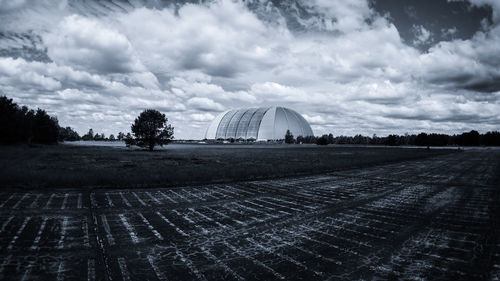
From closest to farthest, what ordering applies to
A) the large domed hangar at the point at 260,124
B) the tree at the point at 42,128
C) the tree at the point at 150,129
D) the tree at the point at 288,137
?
the tree at the point at 150,129 → the tree at the point at 42,128 → the tree at the point at 288,137 → the large domed hangar at the point at 260,124

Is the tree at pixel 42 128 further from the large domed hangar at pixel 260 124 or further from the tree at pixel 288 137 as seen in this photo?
the tree at pixel 288 137

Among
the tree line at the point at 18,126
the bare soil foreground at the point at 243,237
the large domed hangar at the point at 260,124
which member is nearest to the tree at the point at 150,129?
the tree line at the point at 18,126

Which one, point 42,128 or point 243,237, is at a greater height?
point 42,128

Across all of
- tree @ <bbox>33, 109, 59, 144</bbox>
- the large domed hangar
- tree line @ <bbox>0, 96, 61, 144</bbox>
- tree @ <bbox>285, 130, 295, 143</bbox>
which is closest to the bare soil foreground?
tree line @ <bbox>0, 96, 61, 144</bbox>

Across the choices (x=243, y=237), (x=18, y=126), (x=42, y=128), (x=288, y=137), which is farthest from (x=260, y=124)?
(x=243, y=237)

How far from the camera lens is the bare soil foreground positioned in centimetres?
413

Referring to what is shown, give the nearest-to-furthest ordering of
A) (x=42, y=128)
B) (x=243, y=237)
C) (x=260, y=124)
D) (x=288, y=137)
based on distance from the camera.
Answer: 1. (x=243, y=237)
2. (x=42, y=128)
3. (x=288, y=137)
4. (x=260, y=124)

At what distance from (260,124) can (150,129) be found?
270ft

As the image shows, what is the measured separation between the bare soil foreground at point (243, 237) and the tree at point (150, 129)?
120 feet

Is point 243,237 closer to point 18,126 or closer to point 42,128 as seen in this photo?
point 18,126

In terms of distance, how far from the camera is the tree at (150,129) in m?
44.8

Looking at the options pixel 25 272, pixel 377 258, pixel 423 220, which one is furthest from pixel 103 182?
pixel 423 220

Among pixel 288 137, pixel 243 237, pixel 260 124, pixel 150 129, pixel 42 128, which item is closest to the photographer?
pixel 243 237

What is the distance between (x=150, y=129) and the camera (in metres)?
45.0
